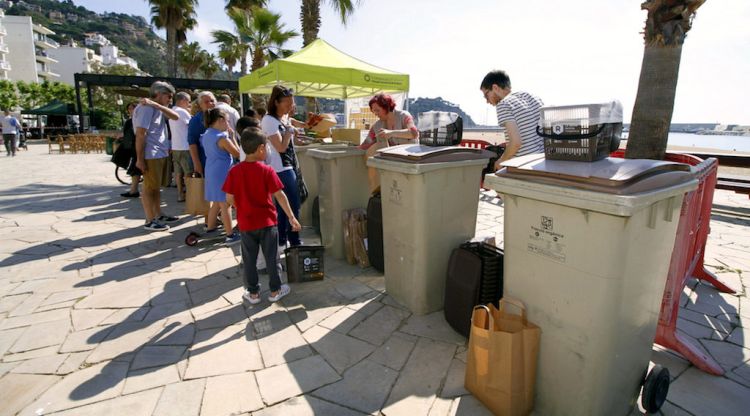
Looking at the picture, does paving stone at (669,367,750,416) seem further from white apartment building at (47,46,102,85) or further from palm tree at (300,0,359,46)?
white apartment building at (47,46,102,85)

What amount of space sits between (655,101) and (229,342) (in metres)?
4.31

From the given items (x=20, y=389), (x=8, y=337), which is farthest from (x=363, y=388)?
(x=8, y=337)

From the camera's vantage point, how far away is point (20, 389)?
2283mm

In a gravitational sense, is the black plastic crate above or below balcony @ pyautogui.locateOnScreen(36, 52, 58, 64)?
below

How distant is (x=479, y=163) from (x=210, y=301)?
8.66ft

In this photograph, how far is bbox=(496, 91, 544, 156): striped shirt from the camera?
332 centimetres

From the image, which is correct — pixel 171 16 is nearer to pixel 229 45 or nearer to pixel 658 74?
pixel 229 45

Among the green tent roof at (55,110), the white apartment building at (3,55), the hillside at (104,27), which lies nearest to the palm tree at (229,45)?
the green tent roof at (55,110)

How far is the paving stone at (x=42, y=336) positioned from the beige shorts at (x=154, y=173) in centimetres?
250

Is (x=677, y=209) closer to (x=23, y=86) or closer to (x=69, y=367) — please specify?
(x=69, y=367)

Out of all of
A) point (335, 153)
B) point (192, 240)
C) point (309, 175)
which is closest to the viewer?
point (335, 153)

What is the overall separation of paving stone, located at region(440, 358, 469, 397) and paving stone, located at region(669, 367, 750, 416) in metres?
1.16

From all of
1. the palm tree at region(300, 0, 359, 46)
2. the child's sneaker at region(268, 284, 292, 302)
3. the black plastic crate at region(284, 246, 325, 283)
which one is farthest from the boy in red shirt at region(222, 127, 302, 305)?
the palm tree at region(300, 0, 359, 46)

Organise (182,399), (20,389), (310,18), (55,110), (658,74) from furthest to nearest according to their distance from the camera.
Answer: (55,110) < (310,18) < (658,74) < (20,389) < (182,399)
